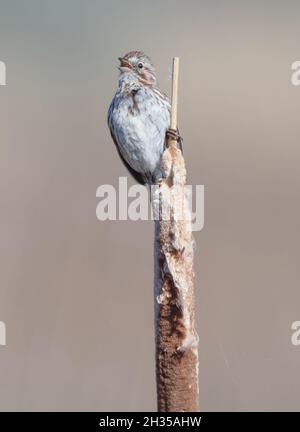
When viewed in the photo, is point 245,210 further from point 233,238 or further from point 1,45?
point 1,45

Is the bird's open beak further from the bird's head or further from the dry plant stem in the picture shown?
the dry plant stem

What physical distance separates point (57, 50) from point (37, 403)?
4.27 m

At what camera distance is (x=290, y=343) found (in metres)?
3.84

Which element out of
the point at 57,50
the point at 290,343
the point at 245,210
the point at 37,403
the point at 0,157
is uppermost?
the point at 57,50

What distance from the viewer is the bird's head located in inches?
135

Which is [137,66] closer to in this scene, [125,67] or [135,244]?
[125,67]

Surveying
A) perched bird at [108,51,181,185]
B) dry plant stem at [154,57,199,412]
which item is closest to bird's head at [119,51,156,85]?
perched bird at [108,51,181,185]

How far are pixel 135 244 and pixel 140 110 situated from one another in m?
1.04

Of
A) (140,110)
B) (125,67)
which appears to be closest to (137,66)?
(125,67)

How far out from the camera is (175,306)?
1.91m

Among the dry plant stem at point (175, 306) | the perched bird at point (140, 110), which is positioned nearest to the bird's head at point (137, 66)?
the perched bird at point (140, 110)

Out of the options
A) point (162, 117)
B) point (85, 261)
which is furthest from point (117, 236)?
point (162, 117)

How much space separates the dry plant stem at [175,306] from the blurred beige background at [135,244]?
672mm

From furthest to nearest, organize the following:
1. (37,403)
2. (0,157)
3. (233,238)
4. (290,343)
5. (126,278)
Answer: (0,157) < (233,238) < (126,278) < (290,343) < (37,403)
